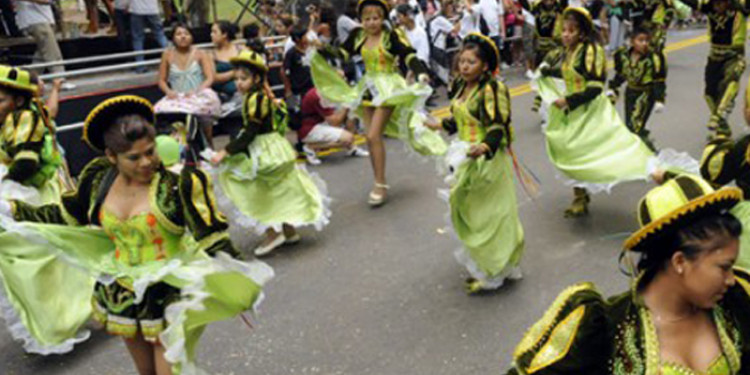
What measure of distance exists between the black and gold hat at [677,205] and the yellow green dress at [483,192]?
261 cm

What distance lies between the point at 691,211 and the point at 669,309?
1.08 ft

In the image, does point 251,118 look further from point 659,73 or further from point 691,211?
point 691,211

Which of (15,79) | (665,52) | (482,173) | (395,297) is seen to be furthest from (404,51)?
(665,52)

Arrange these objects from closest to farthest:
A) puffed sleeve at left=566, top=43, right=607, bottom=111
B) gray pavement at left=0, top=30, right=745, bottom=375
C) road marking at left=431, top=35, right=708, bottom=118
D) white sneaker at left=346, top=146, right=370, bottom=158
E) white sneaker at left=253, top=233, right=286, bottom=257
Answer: gray pavement at left=0, top=30, right=745, bottom=375
puffed sleeve at left=566, top=43, right=607, bottom=111
white sneaker at left=253, top=233, right=286, bottom=257
white sneaker at left=346, top=146, right=370, bottom=158
road marking at left=431, top=35, right=708, bottom=118

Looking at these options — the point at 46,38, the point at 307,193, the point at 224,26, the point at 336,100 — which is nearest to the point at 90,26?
the point at 46,38

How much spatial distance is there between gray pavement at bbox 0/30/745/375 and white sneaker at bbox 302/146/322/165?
54.3 inches

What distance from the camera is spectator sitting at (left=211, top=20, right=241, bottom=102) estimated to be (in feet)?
28.4

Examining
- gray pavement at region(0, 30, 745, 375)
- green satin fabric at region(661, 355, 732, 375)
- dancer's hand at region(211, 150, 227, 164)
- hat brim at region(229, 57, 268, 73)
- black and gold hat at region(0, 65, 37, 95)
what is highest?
green satin fabric at region(661, 355, 732, 375)

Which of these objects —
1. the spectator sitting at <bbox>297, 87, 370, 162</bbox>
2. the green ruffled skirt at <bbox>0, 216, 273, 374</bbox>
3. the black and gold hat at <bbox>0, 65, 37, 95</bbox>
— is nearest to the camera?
the green ruffled skirt at <bbox>0, 216, 273, 374</bbox>

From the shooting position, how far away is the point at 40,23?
9.12m

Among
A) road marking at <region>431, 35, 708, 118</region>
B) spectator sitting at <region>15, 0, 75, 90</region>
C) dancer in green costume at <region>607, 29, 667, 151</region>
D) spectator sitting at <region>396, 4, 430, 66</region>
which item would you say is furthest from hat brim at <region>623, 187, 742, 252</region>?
spectator sitting at <region>396, 4, 430, 66</region>

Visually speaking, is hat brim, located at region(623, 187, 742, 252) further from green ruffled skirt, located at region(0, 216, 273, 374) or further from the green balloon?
the green balloon

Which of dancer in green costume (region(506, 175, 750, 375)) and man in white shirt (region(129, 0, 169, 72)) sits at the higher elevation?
dancer in green costume (region(506, 175, 750, 375))

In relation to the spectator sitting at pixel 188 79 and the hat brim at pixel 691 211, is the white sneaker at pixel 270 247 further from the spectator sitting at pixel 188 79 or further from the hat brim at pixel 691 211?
the hat brim at pixel 691 211
